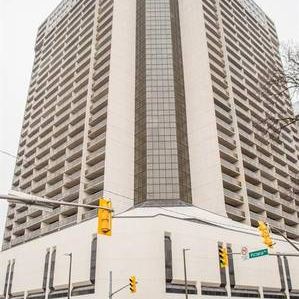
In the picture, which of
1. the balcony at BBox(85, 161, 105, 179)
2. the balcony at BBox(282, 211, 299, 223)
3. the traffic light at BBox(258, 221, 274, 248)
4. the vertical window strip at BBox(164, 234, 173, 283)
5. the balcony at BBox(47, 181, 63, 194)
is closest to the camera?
the traffic light at BBox(258, 221, 274, 248)

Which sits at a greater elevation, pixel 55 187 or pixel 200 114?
pixel 200 114

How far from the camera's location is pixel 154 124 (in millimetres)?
60125

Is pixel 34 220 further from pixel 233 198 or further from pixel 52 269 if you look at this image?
pixel 233 198

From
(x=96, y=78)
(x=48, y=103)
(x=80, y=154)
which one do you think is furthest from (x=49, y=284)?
(x=48, y=103)

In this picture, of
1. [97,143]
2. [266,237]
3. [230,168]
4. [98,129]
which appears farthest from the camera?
[98,129]

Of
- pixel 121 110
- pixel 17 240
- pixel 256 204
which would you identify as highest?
pixel 121 110

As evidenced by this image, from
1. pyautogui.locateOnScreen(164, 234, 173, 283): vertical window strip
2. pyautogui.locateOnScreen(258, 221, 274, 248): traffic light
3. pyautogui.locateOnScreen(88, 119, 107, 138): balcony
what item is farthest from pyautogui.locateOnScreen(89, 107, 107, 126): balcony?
pyautogui.locateOnScreen(258, 221, 274, 248): traffic light

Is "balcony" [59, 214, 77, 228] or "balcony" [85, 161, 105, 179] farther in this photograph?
"balcony" [59, 214, 77, 228]

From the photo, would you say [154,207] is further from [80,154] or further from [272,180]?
[272,180]

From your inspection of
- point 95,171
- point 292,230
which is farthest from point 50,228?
point 292,230

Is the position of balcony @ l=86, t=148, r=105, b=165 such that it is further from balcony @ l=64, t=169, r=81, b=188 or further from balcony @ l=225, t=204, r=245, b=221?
balcony @ l=225, t=204, r=245, b=221

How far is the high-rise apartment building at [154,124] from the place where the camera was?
56.7 metres

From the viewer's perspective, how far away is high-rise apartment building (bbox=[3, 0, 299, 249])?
5672 centimetres

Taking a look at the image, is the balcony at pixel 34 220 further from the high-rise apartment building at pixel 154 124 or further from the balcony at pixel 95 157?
the balcony at pixel 95 157
